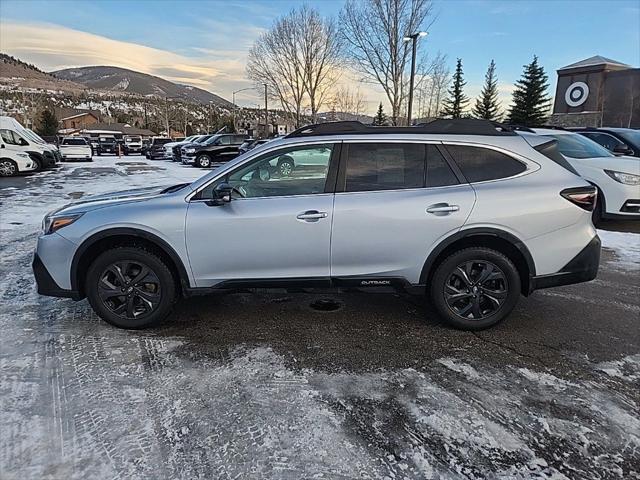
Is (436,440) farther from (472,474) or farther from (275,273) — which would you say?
(275,273)

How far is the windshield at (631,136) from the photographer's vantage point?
9.96 m

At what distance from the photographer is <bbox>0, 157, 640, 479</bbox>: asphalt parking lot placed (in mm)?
2393

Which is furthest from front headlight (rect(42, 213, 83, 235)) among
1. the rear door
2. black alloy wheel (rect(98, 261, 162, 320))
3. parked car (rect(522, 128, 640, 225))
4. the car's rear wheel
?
the car's rear wheel

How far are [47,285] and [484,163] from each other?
12.6 ft

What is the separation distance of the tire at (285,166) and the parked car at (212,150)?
2162 cm

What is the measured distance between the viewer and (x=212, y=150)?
24.9m

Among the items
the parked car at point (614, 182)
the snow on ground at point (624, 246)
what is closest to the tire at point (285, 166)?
the snow on ground at point (624, 246)

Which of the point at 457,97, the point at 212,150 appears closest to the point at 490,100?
the point at 457,97

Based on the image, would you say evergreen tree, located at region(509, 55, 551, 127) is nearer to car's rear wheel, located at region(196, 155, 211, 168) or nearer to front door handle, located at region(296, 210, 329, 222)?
car's rear wheel, located at region(196, 155, 211, 168)

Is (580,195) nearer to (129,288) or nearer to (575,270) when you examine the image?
(575,270)

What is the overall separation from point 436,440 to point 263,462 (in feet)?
3.11

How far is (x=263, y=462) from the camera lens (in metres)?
2.37

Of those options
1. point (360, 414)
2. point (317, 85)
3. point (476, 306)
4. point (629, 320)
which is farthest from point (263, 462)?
point (317, 85)

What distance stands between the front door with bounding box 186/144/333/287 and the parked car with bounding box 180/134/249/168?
21.7m
